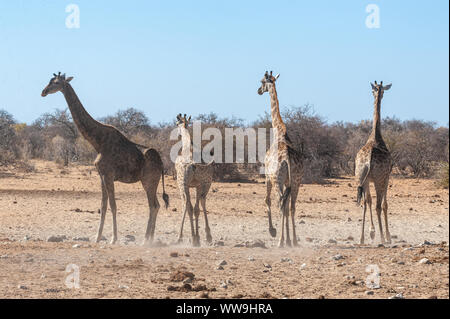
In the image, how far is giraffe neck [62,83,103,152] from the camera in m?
11.0

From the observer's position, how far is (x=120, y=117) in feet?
131

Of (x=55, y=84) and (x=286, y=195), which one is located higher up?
(x=55, y=84)

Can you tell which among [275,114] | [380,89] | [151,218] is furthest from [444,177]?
[151,218]

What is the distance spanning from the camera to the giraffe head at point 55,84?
1099 cm

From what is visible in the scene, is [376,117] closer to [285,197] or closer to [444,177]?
[285,197]

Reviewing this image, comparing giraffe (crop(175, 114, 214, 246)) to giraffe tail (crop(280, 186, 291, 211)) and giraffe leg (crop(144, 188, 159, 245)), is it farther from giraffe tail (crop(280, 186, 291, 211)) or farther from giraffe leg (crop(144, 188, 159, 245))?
giraffe tail (crop(280, 186, 291, 211))

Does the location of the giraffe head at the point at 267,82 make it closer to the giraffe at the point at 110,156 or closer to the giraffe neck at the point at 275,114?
the giraffe neck at the point at 275,114

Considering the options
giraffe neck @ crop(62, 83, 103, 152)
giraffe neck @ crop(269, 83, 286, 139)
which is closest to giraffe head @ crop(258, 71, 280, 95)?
giraffe neck @ crop(269, 83, 286, 139)

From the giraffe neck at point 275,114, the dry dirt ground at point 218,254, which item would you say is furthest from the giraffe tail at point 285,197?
the giraffe neck at point 275,114

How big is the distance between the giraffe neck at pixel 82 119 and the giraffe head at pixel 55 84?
9 cm

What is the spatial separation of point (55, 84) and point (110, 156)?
1627 mm

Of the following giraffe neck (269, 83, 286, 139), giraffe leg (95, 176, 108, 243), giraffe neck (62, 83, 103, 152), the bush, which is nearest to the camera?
giraffe leg (95, 176, 108, 243)

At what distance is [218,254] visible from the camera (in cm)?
958
